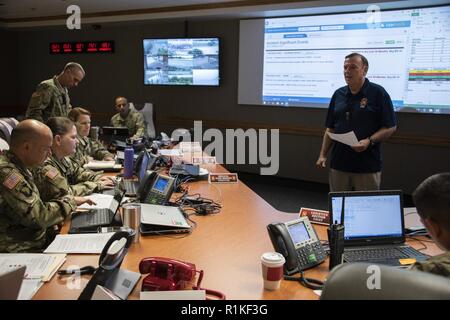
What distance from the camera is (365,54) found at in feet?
15.2

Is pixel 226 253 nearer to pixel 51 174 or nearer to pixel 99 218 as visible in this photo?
pixel 99 218

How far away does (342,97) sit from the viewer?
9.86ft

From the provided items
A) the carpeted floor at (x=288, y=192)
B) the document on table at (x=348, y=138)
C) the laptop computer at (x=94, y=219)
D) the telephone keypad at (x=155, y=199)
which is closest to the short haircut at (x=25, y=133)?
the laptop computer at (x=94, y=219)

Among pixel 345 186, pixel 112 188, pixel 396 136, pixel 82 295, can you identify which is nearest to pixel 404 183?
pixel 396 136

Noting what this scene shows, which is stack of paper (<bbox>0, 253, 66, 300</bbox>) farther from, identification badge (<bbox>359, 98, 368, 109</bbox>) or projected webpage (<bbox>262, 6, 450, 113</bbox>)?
projected webpage (<bbox>262, 6, 450, 113</bbox>)

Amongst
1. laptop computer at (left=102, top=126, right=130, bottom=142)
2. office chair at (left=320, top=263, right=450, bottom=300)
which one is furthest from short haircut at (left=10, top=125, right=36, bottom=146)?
laptop computer at (left=102, top=126, right=130, bottom=142)

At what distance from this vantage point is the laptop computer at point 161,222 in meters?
1.84

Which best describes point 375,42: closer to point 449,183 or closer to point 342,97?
point 342,97

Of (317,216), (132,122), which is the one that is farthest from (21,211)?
(132,122)

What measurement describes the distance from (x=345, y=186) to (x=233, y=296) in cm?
197

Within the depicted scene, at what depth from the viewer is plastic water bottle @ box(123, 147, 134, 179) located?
9.13 feet

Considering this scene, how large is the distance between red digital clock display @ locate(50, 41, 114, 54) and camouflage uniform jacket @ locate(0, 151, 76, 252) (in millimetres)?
5132

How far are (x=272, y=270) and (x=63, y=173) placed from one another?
67.0 inches

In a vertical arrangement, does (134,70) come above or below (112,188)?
above
